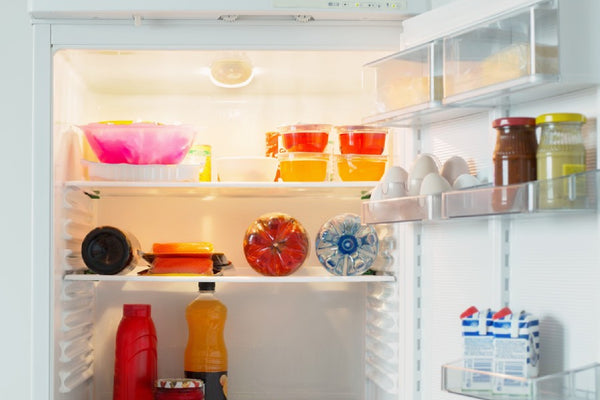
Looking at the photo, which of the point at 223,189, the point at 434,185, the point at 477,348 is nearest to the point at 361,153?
the point at 223,189

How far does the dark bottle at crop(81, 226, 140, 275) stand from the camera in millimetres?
2322

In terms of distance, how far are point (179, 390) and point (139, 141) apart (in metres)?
0.69

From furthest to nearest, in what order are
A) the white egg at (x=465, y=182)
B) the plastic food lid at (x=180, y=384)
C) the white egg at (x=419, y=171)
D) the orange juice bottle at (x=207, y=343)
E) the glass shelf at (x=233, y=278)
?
the orange juice bottle at (x=207, y=343) < the plastic food lid at (x=180, y=384) < the glass shelf at (x=233, y=278) < the white egg at (x=419, y=171) < the white egg at (x=465, y=182)

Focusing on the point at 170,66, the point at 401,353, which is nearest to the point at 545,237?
the point at 401,353

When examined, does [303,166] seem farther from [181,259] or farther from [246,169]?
[181,259]

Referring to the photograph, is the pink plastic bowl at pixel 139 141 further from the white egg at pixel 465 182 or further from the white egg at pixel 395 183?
the white egg at pixel 465 182

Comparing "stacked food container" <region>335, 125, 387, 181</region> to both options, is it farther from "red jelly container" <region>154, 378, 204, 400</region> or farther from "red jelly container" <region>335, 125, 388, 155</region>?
"red jelly container" <region>154, 378, 204, 400</region>

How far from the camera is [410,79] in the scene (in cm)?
184

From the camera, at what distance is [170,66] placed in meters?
2.35

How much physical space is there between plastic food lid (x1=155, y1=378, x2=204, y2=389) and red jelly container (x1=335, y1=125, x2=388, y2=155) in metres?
0.76

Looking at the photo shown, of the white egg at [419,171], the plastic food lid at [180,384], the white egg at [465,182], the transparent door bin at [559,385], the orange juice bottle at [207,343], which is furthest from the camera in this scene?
the orange juice bottle at [207,343]

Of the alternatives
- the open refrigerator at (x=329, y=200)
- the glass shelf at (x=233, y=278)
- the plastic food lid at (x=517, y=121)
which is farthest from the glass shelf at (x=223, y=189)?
the plastic food lid at (x=517, y=121)

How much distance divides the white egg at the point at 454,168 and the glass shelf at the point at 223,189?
0.44 m

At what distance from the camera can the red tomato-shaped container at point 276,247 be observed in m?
2.34
